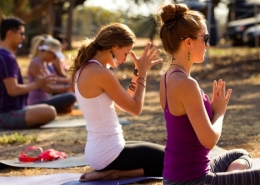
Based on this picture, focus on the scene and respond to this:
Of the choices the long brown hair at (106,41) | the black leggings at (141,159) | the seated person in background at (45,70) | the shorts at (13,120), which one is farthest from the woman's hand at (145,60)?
the seated person in background at (45,70)

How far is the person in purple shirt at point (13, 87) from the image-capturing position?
6980 mm

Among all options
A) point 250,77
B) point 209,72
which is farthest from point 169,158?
point 209,72

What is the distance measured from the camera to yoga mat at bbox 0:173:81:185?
4652mm

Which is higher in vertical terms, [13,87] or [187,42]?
[187,42]

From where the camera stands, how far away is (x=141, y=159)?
178 inches

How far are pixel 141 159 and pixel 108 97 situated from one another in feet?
1.67

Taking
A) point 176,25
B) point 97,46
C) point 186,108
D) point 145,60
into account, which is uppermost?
point 176,25

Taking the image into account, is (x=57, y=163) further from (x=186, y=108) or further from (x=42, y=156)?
(x=186, y=108)

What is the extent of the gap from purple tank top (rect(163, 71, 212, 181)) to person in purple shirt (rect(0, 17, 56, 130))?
12.4ft

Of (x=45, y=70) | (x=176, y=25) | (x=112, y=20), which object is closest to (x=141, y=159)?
(x=176, y=25)

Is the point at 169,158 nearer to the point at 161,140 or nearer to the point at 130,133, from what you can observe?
the point at 161,140

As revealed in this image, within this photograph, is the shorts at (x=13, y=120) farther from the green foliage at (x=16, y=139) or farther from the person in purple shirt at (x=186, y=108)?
the person in purple shirt at (x=186, y=108)

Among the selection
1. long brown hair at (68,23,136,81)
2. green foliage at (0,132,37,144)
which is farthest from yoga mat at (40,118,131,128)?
long brown hair at (68,23,136,81)

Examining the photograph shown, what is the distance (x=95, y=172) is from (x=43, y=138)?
2.37 metres
